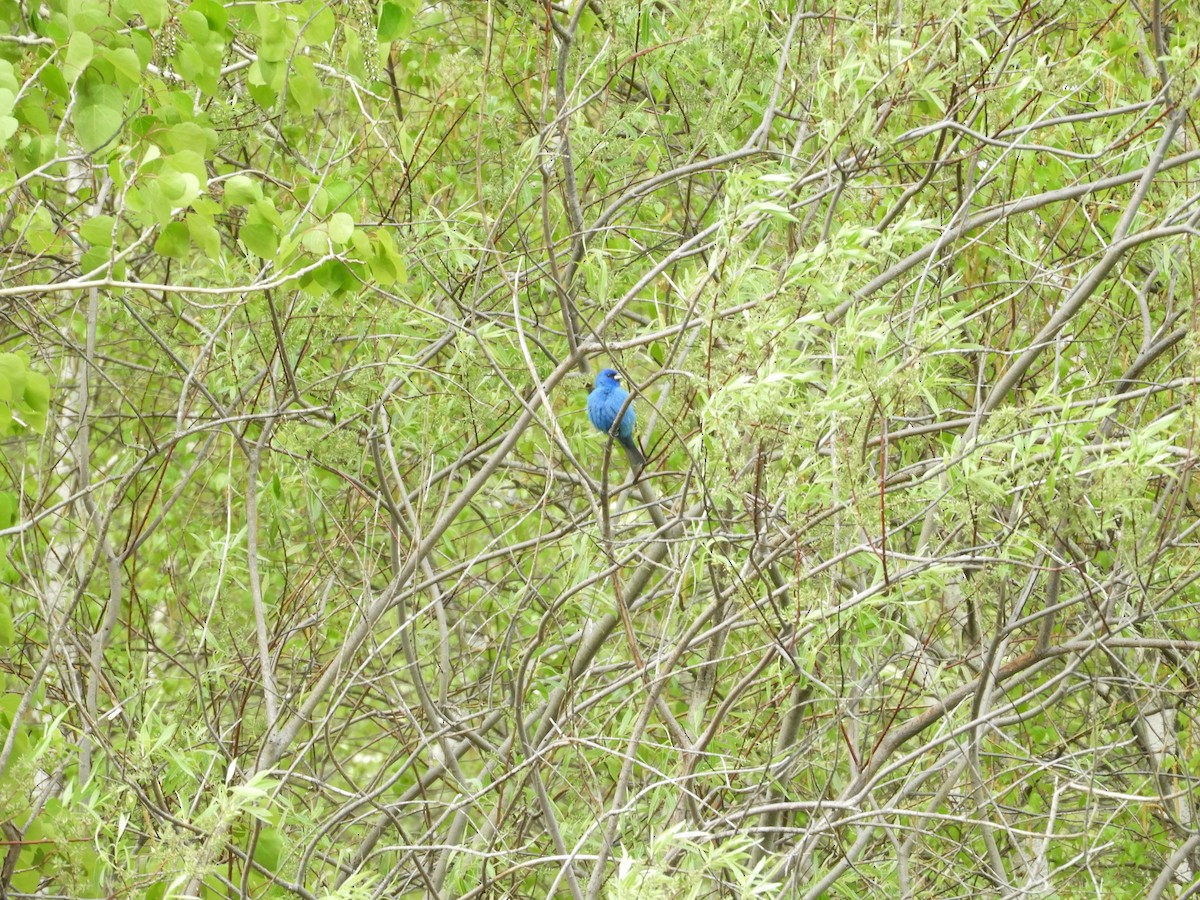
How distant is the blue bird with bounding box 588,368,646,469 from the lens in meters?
5.31

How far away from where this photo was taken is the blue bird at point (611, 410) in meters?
5.31

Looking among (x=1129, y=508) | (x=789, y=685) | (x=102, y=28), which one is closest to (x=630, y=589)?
(x=789, y=685)

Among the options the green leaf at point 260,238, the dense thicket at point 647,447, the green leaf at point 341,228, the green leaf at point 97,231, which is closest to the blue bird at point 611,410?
the dense thicket at point 647,447

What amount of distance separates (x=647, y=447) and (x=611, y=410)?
0.65 meters

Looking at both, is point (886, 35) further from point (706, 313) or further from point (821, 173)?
point (706, 313)

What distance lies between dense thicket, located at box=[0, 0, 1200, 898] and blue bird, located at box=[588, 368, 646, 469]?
157 mm

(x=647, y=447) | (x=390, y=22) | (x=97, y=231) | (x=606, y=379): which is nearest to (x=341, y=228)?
(x=97, y=231)

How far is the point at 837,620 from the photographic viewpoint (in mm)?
3387

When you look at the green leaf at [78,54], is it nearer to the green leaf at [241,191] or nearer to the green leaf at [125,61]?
the green leaf at [125,61]

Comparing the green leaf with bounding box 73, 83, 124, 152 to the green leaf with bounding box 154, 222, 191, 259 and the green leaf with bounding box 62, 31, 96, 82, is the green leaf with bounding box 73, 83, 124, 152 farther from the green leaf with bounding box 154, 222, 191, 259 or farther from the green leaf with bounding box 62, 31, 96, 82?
the green leaf with bounding box 154, 222, 191, 259

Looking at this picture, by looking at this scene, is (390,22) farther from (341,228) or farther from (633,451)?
(633,451)

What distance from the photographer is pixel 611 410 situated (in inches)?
245

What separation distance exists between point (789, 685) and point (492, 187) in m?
2.10

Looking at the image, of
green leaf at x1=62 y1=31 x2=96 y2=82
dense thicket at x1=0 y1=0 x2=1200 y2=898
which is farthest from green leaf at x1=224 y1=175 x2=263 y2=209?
green leaf at x1=62 y1=31 x2=96 y2=82
